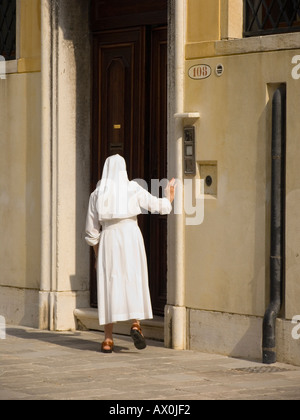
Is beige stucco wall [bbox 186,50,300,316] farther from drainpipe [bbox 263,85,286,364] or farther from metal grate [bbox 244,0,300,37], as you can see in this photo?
metal grate [bbox 244,0,300,37]

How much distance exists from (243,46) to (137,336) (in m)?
2.85

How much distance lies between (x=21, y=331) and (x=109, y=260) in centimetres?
208

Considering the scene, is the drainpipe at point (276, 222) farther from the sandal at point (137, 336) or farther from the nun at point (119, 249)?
the sandal at point (137, 336)

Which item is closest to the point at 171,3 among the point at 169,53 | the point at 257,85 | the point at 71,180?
the point at 169,53

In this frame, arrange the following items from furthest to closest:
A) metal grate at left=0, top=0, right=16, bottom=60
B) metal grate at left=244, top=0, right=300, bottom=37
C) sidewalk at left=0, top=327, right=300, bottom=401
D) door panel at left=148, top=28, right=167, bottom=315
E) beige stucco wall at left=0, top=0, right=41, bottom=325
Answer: metal grate at left=0, top=0, right=16, bottom=60 < beige stucco wall at left=0, top=0, right=41, bottom=325 < door panel at left=148, top=28, right=167, bottom=315 < metal grate at left=244, top=0, right=300, bottom=37 < sidewalk at left=0, top=327, right=300, bottom=401

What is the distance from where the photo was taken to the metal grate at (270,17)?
35.0 ft

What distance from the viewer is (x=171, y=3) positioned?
11547 millimetres

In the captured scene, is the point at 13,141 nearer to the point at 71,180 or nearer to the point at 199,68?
the point at 71,180

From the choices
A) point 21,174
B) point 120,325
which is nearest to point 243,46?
point 120,325

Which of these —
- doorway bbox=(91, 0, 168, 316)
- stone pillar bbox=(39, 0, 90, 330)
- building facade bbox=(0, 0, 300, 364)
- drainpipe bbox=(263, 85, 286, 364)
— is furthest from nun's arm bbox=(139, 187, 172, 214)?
stone pillar bbox=(39, 0, 90, 330)

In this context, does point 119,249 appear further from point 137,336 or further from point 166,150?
point 166,150

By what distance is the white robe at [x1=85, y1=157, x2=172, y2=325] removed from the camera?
11211 mm

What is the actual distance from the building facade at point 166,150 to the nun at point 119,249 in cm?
41

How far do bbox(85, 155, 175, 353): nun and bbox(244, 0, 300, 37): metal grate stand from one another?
1643mm
